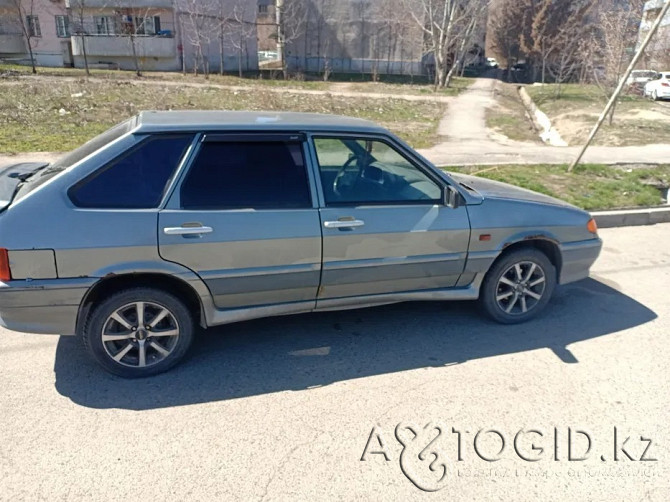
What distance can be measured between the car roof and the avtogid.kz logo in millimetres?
2075

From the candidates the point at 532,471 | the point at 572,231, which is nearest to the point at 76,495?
the point at 532,471

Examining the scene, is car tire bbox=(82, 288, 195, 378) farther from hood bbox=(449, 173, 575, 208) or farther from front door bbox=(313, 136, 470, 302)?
Result: hood bbox=(449, 173, 575, 208)

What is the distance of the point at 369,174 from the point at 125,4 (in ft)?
113

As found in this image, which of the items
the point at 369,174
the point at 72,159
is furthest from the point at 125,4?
the point at 369,174

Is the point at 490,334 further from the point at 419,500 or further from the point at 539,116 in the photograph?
the point at 539,116

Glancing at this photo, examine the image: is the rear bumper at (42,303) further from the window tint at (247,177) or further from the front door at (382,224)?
the front door at (382,224)

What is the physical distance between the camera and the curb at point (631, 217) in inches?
279

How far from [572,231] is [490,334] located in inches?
44.4

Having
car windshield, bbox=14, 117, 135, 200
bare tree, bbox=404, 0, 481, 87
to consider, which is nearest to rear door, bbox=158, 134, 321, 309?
car windshield, bbox=14, 117, 135, 200

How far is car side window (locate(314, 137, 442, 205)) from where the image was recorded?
3.60 metres

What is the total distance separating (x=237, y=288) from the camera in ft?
11.0

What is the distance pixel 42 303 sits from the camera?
3000 mm

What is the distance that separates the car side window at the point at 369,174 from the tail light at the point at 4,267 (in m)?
2.00

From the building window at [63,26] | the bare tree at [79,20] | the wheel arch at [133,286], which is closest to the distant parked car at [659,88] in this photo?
the wheel arch at [133,286]
